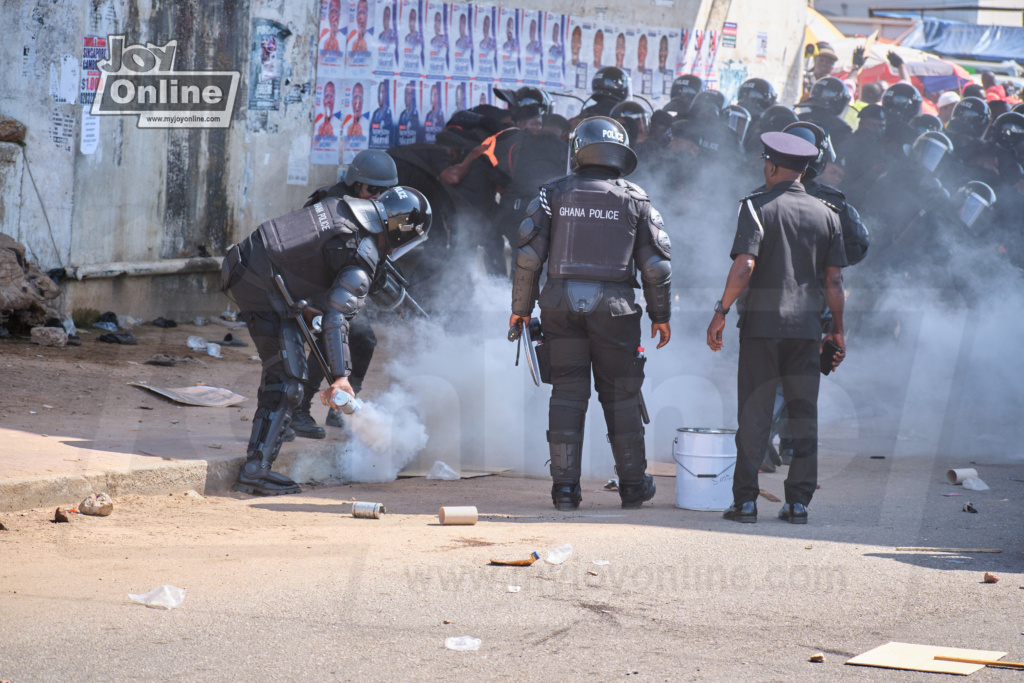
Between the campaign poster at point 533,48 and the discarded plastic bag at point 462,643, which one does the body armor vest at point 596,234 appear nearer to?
the discarded plastic bag at point 462,643

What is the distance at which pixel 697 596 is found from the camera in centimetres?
317

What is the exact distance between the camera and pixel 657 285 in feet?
14.7

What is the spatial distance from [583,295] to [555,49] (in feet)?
23.4

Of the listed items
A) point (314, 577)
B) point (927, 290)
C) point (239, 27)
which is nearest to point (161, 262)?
point (239, 27)

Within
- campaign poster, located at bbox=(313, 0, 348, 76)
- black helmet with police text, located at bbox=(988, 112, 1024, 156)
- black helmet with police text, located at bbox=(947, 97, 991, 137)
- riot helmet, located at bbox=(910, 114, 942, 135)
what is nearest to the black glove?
black helmet with police text, located at bbox=(947, 97, 991, 137)

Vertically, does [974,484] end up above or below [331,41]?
below

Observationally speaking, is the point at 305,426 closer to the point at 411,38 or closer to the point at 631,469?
the point at 631,469

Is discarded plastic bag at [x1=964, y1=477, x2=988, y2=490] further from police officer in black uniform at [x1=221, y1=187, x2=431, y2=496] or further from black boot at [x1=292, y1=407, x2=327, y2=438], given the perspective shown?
black boot at [x1=292, y1=407, x2=327, y2=438]

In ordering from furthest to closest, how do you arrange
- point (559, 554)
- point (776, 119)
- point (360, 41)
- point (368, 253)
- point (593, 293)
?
point (360, 41)
point (776, 119)
point (368, 253)
point (593, 293)
point (559, 554)

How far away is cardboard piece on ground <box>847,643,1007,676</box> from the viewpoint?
257cm

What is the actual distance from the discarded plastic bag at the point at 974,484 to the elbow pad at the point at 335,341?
130 inches

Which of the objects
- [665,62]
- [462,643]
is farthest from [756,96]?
[462,643]

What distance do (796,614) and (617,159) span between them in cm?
234

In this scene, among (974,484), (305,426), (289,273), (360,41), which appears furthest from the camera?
(360,41)
